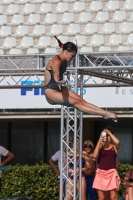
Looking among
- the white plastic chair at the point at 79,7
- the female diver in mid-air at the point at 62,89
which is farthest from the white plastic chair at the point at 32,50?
the female diver in mid-air at the point at 62,89

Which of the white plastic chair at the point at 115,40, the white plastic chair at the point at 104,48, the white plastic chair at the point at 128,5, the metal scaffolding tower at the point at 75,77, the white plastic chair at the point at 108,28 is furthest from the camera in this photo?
the white plastic chair at the point at 128,5

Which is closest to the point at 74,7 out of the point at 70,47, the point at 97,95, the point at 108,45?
the point at 108,45

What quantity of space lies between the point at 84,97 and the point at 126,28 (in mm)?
2335

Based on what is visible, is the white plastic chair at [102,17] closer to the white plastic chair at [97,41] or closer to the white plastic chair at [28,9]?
the white plastic chair at [97,41]

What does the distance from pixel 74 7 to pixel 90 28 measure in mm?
757

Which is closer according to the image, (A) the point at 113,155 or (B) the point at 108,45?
(A) the point at 113,155

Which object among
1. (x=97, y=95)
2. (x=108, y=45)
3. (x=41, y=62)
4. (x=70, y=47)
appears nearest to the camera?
(x=70, y=47)

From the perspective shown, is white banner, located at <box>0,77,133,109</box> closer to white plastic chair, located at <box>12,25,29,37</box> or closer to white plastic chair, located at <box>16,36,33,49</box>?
white plastic chair, located at <box>16,36,33,49</box>

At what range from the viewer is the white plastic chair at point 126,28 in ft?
56.0

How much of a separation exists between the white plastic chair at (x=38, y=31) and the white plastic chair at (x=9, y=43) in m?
0.46

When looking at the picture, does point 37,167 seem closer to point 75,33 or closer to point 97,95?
point 97,95

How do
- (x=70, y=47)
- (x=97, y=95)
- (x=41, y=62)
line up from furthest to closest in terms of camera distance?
(x=97, y=95)
(x=41, y=62)
(x=70, y=47)

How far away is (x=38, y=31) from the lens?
57.8 feet

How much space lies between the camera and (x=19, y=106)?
16.3m
